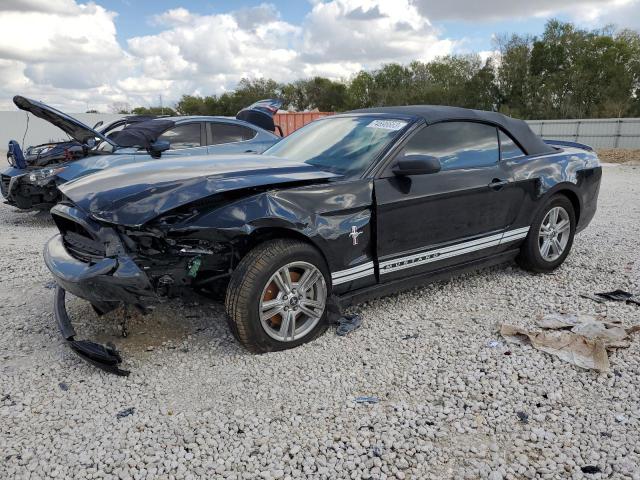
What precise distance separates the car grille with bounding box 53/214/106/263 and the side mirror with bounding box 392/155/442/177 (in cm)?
207

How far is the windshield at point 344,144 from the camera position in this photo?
152 inches

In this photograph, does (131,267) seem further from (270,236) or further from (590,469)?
(590,469)

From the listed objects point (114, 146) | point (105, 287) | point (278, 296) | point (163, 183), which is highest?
point (163, 183)

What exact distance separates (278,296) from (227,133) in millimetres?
5311

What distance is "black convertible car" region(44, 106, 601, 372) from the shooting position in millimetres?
3141

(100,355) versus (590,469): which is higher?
(100,355)

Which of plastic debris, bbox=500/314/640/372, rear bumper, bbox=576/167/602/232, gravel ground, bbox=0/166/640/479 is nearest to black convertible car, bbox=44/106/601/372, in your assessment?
gravel ground, bbox=0/166/640/479

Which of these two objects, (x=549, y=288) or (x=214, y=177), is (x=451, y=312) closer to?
(x=549, y=288)

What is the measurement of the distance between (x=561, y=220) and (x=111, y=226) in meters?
4.10

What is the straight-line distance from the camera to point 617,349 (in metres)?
3.47

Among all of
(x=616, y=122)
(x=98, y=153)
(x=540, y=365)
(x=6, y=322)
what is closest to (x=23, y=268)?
(x=6, y=322)

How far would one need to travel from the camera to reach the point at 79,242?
346 cm

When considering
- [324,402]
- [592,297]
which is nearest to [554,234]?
[592,297]

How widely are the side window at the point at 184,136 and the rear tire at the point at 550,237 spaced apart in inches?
198
